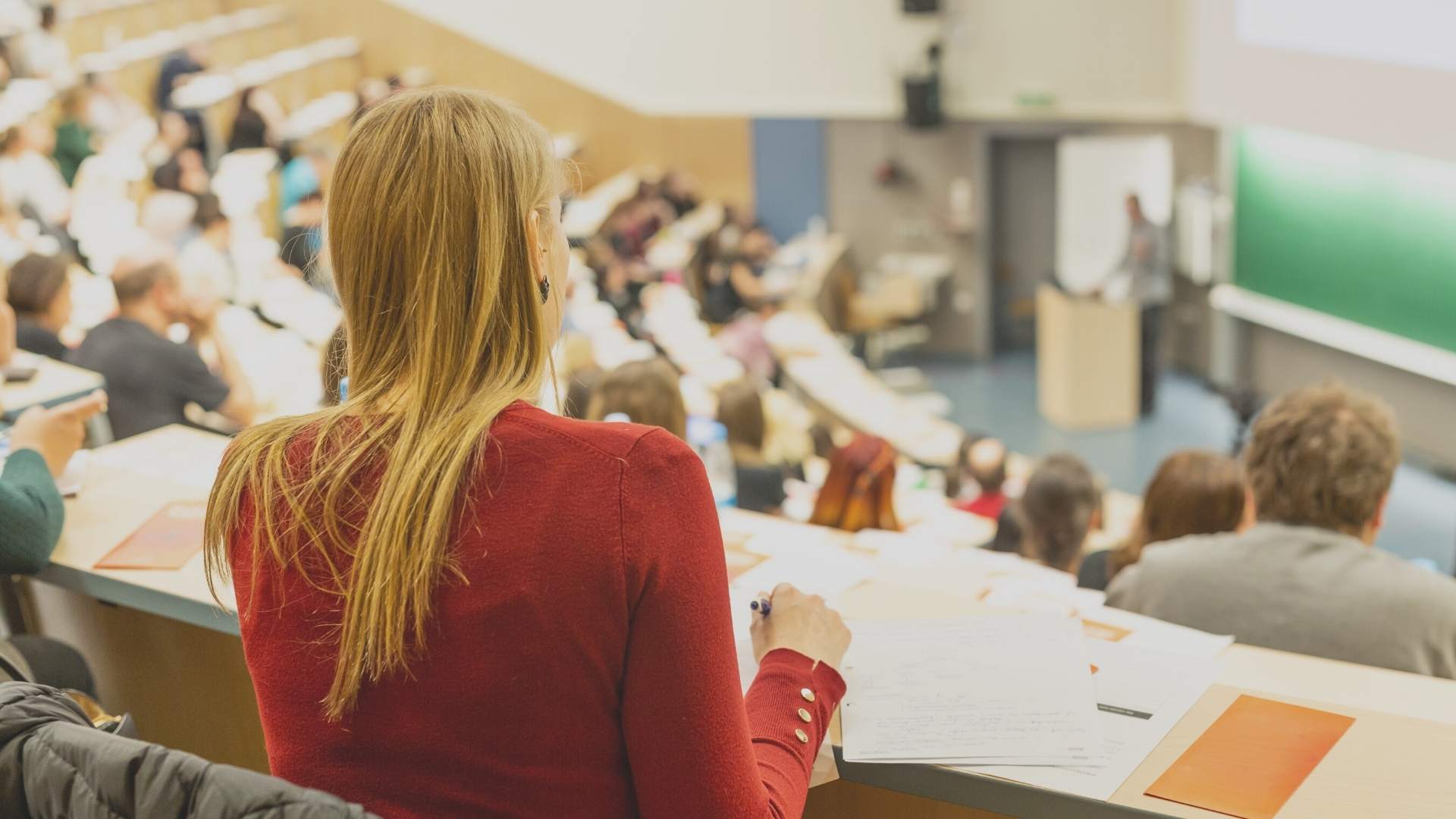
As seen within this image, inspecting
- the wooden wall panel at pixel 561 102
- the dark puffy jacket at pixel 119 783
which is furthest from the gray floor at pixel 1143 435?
the dark puffy jacket at pixel 119 783

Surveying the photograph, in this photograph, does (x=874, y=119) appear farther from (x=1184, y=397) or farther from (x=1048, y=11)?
(x=1184, y=397)

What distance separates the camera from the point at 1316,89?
28.7 feet

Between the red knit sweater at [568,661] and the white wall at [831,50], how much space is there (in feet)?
35.4

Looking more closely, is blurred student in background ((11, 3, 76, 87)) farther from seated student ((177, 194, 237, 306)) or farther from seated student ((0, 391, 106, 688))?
seated student ((0, 391, 106, 688))

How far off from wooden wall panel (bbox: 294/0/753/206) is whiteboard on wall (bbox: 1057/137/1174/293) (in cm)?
297

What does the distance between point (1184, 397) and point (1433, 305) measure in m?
2.59

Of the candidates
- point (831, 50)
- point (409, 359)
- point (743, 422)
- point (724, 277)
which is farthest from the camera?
point (831, 50)

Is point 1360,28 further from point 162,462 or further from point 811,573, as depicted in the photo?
point 162,462

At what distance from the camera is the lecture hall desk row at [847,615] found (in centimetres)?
132

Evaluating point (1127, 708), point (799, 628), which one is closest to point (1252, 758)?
point (1127, 708)

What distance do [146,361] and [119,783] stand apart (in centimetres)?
363

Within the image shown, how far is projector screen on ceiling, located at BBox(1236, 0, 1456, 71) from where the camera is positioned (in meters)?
7.35

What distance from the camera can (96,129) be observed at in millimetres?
8359

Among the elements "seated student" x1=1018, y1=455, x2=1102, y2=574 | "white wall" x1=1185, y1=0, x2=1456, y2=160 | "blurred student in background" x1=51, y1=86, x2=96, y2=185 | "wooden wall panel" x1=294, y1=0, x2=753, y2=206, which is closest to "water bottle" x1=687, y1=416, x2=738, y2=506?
"seated student" x1=1018, y1=455, x2=1102, y2=574
